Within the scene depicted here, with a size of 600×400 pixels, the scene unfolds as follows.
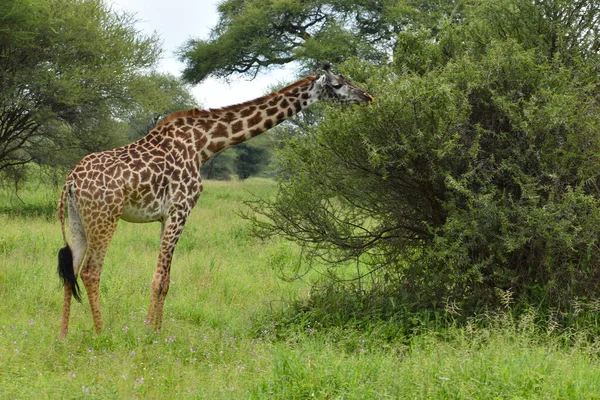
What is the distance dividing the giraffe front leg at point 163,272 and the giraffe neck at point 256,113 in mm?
802

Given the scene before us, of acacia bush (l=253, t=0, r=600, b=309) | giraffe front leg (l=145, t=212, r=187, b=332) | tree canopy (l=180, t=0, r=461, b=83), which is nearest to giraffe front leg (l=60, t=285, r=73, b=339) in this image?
giraffe front leg (l=145, t=212, r=187, b=332)

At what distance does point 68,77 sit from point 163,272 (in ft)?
36.6

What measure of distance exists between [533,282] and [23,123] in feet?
45.4

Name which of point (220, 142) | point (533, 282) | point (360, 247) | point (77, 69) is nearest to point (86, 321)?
point (220, 142)

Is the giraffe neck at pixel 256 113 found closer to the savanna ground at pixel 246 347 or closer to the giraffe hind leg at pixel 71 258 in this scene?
the giraffe hind leg at pixel 71 258

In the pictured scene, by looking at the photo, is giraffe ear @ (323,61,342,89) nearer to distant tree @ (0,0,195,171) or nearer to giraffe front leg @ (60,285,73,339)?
giraffe front leg @ (60,285,73,339)

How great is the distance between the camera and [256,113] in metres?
7.17

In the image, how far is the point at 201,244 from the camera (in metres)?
12.0

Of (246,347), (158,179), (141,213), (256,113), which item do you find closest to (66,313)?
(141,213)

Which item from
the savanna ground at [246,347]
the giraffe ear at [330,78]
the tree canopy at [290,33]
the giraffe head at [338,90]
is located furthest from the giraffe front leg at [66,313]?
the tree canopy at [290,33]

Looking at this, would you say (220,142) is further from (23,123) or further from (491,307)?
(23,123)

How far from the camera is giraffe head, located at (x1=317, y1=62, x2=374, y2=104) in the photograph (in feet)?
22.0

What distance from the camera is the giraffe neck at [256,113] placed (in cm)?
712

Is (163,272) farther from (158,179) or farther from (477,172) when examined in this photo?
(477,172)
